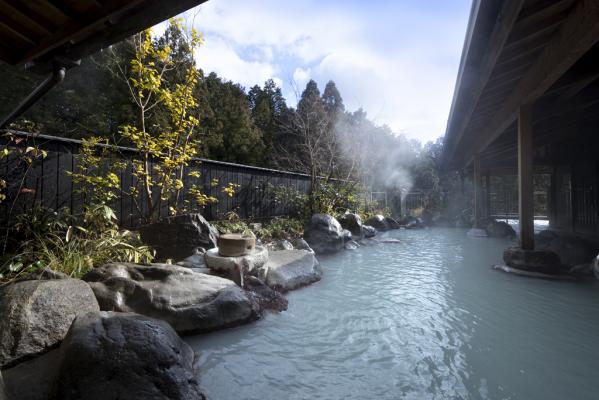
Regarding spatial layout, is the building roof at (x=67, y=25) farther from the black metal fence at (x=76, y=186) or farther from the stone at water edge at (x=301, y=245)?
the stone at water edge at (x=301, y=245)

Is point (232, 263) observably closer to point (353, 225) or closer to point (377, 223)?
point (353, 225)

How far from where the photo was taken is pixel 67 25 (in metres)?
2.07

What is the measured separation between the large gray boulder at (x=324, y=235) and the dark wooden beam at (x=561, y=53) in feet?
15.7

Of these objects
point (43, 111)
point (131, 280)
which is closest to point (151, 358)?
point (131, 280)

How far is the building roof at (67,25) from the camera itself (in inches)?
72.3

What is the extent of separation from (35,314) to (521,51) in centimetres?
612

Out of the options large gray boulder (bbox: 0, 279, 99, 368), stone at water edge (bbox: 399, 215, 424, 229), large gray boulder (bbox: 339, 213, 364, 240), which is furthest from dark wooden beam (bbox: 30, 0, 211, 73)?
stone at water edge (bbox: 399, 215, 424, 229)

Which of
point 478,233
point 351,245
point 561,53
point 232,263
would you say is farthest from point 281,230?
point 478,233

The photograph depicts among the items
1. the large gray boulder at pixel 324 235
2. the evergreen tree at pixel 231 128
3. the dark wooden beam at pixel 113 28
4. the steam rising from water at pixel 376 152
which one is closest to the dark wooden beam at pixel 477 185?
the steam rising from water at pixel 376 152

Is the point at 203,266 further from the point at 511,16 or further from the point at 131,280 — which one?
the point at 511,16

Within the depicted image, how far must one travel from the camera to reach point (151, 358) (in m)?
2.15

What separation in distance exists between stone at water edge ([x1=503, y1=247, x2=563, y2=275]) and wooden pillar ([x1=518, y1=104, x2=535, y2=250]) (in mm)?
152

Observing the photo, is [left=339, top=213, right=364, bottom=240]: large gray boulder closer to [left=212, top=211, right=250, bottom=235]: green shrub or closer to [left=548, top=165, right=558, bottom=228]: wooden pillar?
[left=212, top=211, right=250, bottom=235]: green shrub

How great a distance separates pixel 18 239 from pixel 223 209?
427cm
